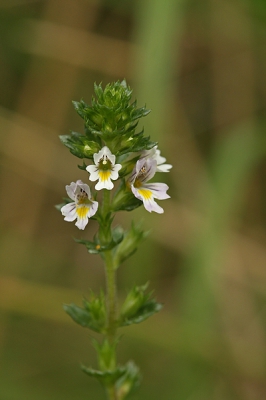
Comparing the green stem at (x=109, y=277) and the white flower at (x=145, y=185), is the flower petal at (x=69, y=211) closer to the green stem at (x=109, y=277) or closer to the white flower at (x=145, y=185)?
the green stem at (x=109, y=277)

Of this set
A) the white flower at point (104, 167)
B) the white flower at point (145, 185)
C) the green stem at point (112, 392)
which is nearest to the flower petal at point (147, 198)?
the white flower at point (145, 185)

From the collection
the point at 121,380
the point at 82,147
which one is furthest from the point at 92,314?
the point at 82,147

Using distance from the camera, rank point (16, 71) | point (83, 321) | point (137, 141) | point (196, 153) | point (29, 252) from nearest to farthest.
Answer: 1. point (137, 141)
2. point (83, 321)
3. point (29, 252)
4. point (196, 153)
5. point (16, 71)

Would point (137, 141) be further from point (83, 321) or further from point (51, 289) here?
point (51, 289)

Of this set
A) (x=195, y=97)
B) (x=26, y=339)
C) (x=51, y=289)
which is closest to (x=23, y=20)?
(x=195, y=97)

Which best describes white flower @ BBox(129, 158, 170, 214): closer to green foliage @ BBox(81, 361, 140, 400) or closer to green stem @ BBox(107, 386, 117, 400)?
green foliage @ BBox(81, 361, 140, 400)

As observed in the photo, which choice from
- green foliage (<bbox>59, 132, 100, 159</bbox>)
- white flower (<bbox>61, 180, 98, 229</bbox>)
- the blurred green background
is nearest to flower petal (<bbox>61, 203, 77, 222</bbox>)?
white flower (<bbox>61, 180, 98, 229</bbox>)
